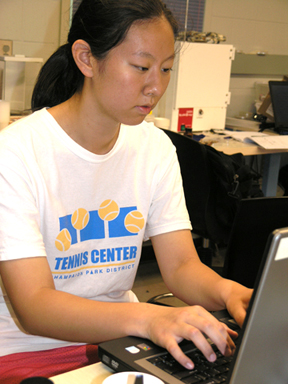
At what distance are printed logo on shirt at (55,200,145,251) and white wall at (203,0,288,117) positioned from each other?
10.7ft

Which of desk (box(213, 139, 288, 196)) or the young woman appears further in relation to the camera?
desk (box(213, 139, 288, 196))

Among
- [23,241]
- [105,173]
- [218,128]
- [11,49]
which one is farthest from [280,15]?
[23,241]

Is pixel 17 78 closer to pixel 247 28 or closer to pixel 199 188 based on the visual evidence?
pixel 199 188

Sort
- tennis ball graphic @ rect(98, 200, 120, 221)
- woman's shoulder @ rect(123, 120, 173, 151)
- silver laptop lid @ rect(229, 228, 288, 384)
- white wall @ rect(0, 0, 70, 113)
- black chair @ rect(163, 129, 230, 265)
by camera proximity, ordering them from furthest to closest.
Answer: white wall @ rect(0, 0, 70, 113) → black chair @ rect(163, 129, 230, 265) → woman's shoulder @ rect(123, 120, 173, 151) → tennis ball graphic @ rect(98, 200, 120, 221) → silver laptop lid @ rect(229, 228, 288, 384)

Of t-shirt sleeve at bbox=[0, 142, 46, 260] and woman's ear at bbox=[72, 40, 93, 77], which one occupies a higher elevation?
woman's ear at bbox=[72, 40, 93, 77]

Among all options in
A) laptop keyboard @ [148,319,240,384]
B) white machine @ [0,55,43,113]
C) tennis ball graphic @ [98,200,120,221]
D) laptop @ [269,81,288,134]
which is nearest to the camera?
laptop keyboard @ [148,319,240,384]

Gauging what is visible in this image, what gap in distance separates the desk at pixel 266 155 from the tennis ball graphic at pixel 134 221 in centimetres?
161

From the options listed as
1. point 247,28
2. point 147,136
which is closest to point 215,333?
point 147,136

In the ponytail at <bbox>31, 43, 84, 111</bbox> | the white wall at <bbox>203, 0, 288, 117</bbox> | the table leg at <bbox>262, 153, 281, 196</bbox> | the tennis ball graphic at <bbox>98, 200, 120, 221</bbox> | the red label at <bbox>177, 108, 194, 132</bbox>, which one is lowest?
the table leg at <bbox>262, 153, 281, 196</bbox>

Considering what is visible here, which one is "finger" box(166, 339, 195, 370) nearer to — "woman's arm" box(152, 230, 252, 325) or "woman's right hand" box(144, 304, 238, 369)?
"woman's right hand" box(144, 304, 238, 369)

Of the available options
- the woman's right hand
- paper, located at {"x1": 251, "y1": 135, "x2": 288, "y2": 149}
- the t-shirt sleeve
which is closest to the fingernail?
the woman's right hand

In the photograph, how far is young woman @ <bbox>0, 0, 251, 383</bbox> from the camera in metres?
0.83

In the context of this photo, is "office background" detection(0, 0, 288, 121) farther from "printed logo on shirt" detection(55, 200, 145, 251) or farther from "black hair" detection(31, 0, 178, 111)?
"printed logo on shirt" detection(55, 200, 145, 251)

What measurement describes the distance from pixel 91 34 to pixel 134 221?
1.46ft
